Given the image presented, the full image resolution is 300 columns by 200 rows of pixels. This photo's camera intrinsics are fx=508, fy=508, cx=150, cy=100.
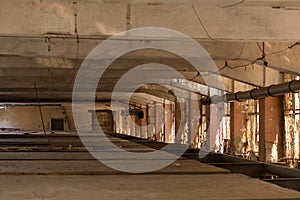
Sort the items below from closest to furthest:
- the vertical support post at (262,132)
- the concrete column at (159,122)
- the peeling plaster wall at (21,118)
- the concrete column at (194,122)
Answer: the vertical support post at (262,132) → the concrete column at (194,122) → the concrete column at (159,122) → the peeling plaster wall at (21,118)

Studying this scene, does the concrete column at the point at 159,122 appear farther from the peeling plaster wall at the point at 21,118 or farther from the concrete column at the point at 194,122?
the peeling plaster wall at the point at 21,118

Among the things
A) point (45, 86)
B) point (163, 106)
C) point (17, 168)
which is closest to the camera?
point (17, 168)

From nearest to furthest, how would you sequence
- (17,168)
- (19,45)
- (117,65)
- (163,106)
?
(17,168)
(19,45)
(117,65)
(163,106)

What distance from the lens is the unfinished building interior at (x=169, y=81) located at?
4.36 meters

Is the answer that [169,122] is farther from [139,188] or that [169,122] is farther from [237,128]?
[139,188]

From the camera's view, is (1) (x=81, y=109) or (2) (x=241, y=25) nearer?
(2) (x=241, y=25)

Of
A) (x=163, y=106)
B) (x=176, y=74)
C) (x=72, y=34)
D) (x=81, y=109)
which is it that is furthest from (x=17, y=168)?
(x=81, y=109)

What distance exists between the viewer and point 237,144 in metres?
12.7

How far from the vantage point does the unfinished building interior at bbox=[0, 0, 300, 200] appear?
4.36 m

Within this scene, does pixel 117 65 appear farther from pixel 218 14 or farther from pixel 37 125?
pixel 37 125

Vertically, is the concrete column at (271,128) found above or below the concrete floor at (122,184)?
above

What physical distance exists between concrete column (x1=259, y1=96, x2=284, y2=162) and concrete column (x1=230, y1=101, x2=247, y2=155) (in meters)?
1.71

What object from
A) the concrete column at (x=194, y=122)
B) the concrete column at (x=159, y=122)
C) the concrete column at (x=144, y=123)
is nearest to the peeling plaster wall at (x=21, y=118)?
the concrete column at (x=144, y=123)

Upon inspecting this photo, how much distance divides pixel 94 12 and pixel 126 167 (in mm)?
1745
